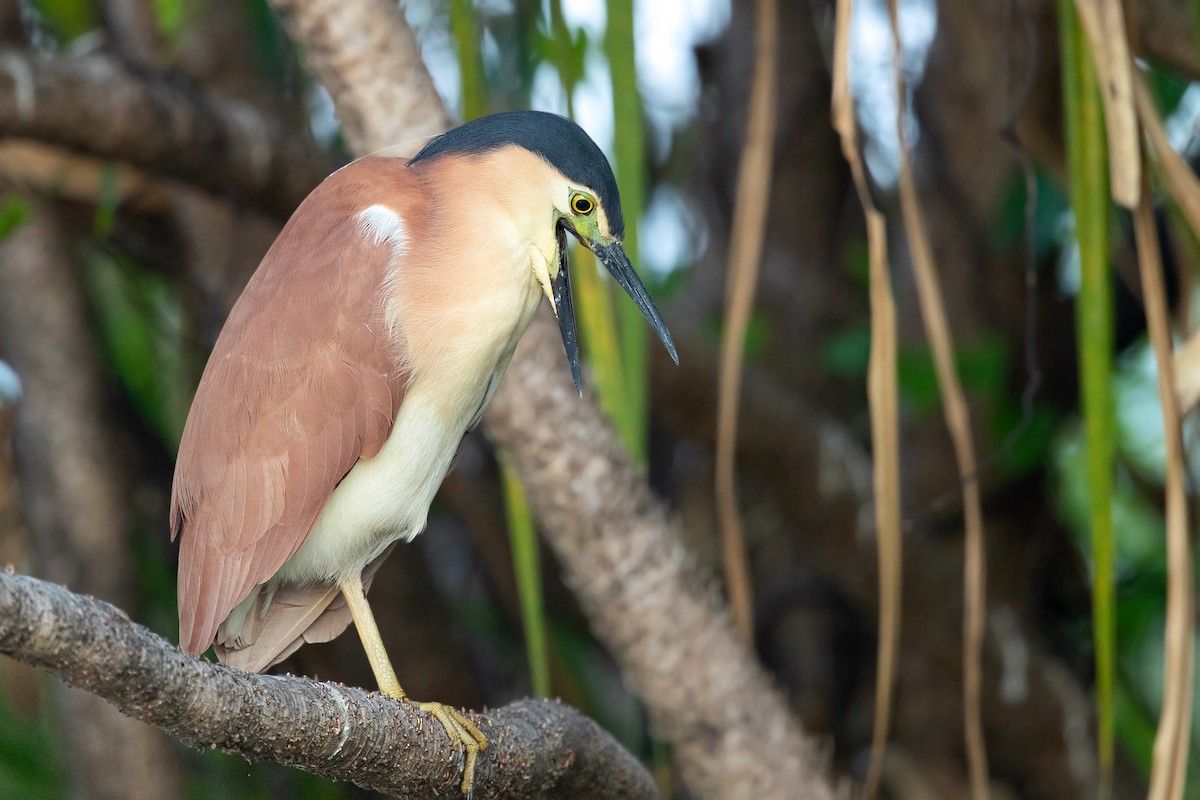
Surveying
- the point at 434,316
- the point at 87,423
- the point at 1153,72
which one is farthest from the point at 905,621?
the point at 87,423

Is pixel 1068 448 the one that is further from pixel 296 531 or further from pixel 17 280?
pixel 17 280

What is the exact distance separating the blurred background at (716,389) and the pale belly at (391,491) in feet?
3.20

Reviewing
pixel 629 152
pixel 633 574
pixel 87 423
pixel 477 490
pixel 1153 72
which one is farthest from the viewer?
pixel 477 490

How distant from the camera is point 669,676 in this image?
95.2 inches

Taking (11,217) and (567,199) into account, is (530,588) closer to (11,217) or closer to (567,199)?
(567,199)

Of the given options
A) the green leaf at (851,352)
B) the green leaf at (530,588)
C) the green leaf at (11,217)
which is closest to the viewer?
the green leaf at (530,588)

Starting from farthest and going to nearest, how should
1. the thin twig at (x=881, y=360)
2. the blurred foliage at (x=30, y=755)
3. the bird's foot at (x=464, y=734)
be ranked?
the blurred foliage at (x=30, y=755)
the thin twig at (x=881, y=360)
the bird's foot at (x=464, y=734)

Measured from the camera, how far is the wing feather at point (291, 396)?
1893 millimetres

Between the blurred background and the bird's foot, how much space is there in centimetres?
114

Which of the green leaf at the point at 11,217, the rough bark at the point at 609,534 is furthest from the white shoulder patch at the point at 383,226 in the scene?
the green leaf at the point at 11,217

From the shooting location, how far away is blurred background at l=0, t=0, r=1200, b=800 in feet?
10.4

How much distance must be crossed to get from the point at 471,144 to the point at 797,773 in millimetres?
1391

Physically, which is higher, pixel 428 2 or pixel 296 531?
pixel 428 2

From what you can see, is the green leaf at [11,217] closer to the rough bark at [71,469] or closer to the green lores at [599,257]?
the rough bark at [71,469]
